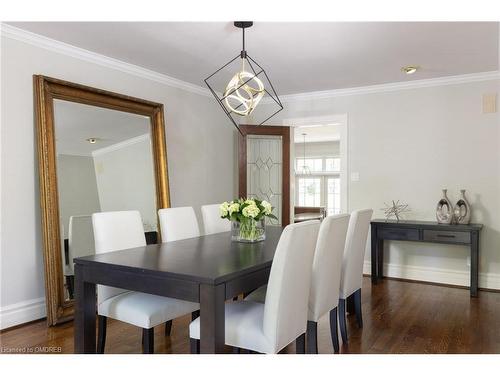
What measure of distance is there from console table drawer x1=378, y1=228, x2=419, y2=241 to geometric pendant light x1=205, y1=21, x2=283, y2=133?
181 centimetres

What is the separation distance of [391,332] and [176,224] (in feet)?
5.97

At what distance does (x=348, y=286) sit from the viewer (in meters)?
2.96

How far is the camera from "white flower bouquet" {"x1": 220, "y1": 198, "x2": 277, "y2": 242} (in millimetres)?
2834

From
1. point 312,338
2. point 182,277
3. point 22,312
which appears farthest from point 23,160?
point 312,338

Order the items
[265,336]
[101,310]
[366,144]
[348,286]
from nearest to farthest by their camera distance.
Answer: [265,336] → [101,310] → [348,286] → [366,144]

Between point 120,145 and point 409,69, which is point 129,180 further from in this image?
point 409,69

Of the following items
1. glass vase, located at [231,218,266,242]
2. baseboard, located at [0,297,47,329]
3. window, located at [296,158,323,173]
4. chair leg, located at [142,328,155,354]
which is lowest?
baseboard, located at [0,297,47,329]

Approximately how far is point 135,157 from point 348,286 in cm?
246

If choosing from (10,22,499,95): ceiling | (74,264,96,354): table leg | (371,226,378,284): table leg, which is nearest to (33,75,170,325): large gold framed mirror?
(10,22,499,95): ceiling

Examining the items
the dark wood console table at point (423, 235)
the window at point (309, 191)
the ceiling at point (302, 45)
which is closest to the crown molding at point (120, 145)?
the ceiling at point (302, 45)

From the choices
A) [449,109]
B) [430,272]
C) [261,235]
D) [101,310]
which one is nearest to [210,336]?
[101,310]

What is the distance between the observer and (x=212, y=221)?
3691 millimetres

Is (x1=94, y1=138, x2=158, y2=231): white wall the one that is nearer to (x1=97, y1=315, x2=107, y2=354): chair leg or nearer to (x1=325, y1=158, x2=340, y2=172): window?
(x1=97, y1=315, x2=107, y2=354): chair leg

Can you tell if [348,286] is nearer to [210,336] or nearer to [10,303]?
[210,336]
